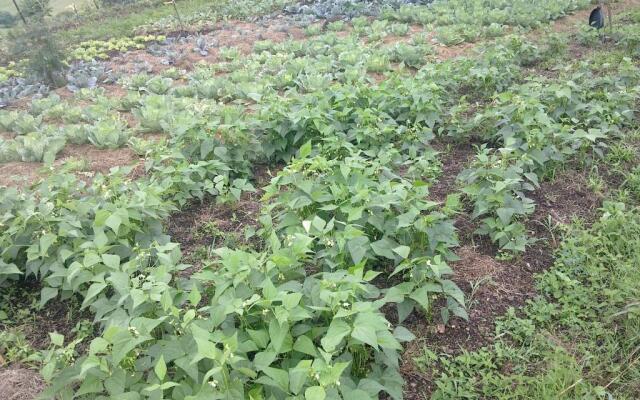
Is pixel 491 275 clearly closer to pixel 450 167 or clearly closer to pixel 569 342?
pixel 569 342

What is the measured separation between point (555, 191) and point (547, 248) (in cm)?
84

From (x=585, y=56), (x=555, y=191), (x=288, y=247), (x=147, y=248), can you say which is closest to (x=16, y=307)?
(x=147, y=248)

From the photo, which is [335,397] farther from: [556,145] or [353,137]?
[556,145]

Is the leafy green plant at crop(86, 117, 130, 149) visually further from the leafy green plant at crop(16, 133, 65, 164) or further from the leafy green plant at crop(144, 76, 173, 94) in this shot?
the leafy green plant at crop(144, 76, 173, 94)

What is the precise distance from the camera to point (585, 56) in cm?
714

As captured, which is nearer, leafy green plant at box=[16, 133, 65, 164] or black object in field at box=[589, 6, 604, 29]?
leafy green plant at box=[16, 133, 65, 164]

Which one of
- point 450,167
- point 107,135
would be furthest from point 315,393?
point 107,135

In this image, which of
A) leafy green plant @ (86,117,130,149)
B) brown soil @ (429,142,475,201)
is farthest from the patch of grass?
leafy green plant @ (86,117,130,149)

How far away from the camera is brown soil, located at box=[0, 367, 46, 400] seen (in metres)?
2.74

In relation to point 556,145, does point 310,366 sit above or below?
above

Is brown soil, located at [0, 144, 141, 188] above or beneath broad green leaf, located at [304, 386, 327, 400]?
above

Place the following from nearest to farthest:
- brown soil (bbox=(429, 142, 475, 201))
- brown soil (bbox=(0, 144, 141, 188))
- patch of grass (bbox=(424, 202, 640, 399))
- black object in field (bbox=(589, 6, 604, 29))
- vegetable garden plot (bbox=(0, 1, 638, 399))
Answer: vegetable garden plot (bbox=(0, 1, 638, 399)), patch of grass (bbox=(424, 202, 640, 399)), brown soil (bbox=(429, 142, 475, 201)), brown soil (bbox=(0, 144, 141, 188)), black object in field (bbox=(589, 6, 604, 29))

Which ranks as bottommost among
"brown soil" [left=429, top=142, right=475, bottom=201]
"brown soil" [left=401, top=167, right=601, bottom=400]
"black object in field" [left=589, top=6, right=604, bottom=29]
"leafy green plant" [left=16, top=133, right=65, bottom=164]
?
"brown soil" [left=401, top=167, right=601, bottom=400]

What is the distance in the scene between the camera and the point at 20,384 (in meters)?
2.81
